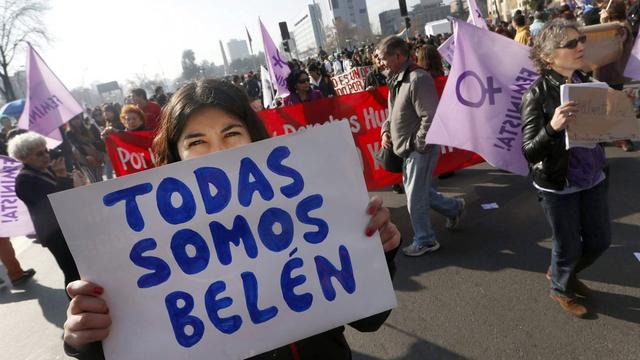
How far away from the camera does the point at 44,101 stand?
616cm

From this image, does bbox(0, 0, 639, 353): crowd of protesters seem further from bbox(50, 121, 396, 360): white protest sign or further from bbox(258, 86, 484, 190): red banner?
bbox(258, 86, 484, 190): red banner

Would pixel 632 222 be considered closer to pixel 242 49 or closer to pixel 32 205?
pixel 32 205

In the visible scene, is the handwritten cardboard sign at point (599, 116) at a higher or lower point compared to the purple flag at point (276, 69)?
lower

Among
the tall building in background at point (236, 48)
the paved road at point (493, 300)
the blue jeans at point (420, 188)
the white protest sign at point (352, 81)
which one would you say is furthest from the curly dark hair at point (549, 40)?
the tall building in background at point (236, 48)

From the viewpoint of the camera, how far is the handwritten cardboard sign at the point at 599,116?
7.27 ft

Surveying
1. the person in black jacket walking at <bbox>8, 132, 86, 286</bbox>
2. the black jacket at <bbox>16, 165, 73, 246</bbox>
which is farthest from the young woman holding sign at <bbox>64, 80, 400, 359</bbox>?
the black jacket at <bbox>16, 165, 73, 246</bbox>

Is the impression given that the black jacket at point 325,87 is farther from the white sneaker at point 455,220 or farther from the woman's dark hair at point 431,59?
the white sneaker at point 455,220

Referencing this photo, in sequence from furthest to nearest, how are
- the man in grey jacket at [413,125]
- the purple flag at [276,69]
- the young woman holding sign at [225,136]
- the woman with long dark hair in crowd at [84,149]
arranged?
the woman with long dark hair in crowd at [84,149], the purple flag at [276,69], the man in grey jacket at [413,125], the young woman holding sign at [225,136]

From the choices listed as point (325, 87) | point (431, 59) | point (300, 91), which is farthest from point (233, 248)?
point (325, 87)

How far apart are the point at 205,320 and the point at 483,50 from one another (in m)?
3.12

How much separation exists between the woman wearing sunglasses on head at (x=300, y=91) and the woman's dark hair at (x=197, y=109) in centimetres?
522

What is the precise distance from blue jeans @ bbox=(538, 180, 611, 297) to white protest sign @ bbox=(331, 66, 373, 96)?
8417 millimetres

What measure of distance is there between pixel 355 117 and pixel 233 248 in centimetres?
410

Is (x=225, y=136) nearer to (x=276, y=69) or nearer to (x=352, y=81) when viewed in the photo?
(x=276, y=69)
